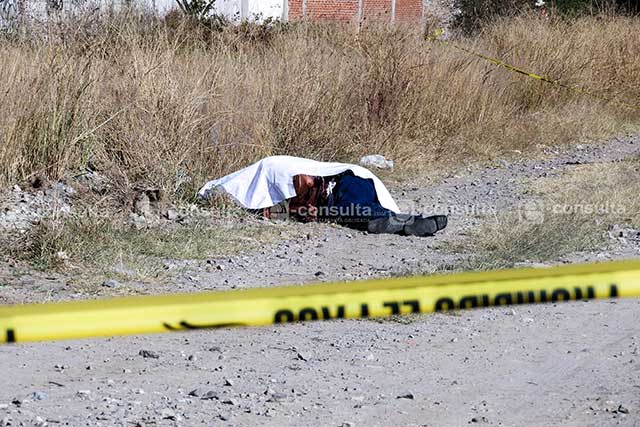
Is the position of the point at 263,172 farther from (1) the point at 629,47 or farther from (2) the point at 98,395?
(1) the point at 629,47

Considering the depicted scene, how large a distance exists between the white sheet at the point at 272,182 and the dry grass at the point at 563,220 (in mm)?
1088

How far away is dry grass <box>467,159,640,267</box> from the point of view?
303 inches

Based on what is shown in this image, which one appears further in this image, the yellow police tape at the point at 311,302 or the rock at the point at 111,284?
the rock at the point at 111,284

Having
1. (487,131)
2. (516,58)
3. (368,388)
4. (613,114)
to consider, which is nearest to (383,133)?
(487,131)

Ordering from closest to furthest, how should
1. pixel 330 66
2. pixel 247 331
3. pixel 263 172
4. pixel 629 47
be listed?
pixel 247 331, pixel 263 172, pixel 330 66, pixel 629 47

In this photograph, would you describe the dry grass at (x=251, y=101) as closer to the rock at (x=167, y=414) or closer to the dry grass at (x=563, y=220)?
the dry grass at (x=563, y=220)

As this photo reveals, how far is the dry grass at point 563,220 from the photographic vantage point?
768 centimetres

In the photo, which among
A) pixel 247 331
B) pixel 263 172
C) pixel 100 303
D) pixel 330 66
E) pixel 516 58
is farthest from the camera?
pixel 516 58

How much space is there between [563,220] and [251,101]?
3118 millimetres

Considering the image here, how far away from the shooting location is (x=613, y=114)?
52.3 ft

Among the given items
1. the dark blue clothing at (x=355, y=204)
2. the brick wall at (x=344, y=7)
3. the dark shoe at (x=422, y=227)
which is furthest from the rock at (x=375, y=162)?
the brick wall at (x=344, y=7)

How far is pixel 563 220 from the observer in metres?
8.78

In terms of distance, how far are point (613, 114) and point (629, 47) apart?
1757 millimetres

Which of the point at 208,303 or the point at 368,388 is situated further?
the point at 368,388
